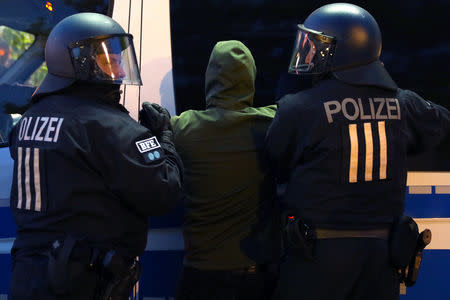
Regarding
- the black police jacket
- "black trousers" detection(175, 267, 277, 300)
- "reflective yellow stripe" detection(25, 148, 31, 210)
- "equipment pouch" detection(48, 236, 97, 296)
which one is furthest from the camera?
"black trousers" detection(175, 267, 277, 300)

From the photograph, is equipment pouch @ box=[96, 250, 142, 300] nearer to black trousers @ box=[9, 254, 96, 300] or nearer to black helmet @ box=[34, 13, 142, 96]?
black trousers @ box=[9, 254, 96, 300]

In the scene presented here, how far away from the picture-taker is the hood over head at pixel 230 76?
197 centimetres

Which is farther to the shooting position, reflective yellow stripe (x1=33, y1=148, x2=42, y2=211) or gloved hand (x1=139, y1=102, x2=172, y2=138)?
gloved hand (x1=139, y1=102, x2=172, y2=138)

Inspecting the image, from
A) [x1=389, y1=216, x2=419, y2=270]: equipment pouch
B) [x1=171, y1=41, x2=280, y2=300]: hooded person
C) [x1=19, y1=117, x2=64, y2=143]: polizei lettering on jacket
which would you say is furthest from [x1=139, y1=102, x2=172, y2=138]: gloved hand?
[x1=389, y1=216, x2=419, y2=270]: equipment pouch

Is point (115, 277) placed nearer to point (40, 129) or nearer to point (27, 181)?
point (27, 181)

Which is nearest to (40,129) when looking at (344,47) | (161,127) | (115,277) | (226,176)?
(161,127)

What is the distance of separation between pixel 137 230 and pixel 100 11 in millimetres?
936

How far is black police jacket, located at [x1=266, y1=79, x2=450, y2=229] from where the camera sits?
5.95ft

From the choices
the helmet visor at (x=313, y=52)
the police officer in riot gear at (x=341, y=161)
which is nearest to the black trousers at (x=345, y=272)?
the police officer in riot gear at (x=341, y=161)

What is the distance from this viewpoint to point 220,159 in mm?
1956

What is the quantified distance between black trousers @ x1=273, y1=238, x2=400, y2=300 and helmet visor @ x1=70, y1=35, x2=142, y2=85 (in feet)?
2.86

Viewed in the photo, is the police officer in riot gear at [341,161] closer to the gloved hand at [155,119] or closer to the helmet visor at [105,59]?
the gloved hand at [155,119]

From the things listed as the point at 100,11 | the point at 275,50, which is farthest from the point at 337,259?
the point at 100,11

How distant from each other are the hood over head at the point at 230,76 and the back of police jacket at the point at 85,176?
0.36 metres
